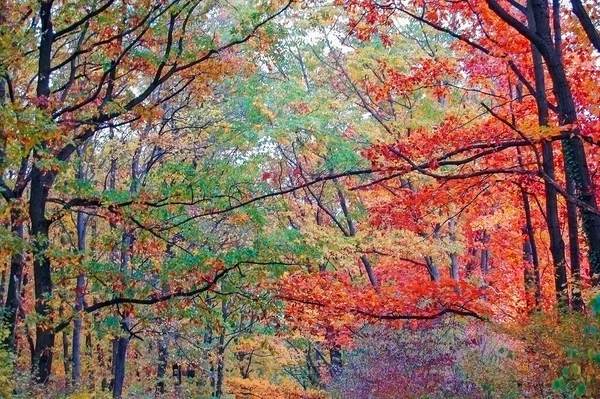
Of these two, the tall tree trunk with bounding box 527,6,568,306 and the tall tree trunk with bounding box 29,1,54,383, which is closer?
the tall tree trunk with bounding box 29,1,54,383

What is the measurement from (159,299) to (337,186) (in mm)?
8058

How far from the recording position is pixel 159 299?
9375mm

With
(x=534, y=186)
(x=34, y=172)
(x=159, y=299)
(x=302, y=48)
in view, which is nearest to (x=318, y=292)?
(x=159, y=299)

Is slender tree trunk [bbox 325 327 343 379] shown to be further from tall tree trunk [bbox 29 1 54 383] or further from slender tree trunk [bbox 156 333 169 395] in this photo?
tall tree trunk [bbox 29 1 54 383]

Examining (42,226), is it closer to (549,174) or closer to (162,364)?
(549,174)

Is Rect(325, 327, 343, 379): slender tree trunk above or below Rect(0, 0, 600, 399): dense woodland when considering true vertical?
below

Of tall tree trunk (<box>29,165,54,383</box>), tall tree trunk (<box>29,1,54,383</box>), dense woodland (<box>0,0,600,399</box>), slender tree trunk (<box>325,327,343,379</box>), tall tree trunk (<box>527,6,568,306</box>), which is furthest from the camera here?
slender tree trunk (<box>325,327,343,379</box>)

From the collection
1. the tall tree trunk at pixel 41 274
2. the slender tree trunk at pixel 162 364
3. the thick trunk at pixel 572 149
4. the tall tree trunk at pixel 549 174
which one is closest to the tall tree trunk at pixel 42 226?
the tall tree trunk at pixel 41 274

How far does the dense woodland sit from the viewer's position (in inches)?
314

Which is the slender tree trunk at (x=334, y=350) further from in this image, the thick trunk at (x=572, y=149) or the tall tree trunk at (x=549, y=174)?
the thick trunk at (x=572, y=149)

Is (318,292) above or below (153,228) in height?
below

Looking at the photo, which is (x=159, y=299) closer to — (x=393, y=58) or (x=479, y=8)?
(x=479, y=8)

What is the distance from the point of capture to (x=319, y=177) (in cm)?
920

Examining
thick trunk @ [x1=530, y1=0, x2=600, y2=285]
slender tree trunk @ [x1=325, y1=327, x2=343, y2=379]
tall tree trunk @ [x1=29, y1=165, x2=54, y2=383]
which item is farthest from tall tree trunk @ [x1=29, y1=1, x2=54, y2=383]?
slender tree trunk @ [x1=325, y1=327, x2=343, y2=379]
